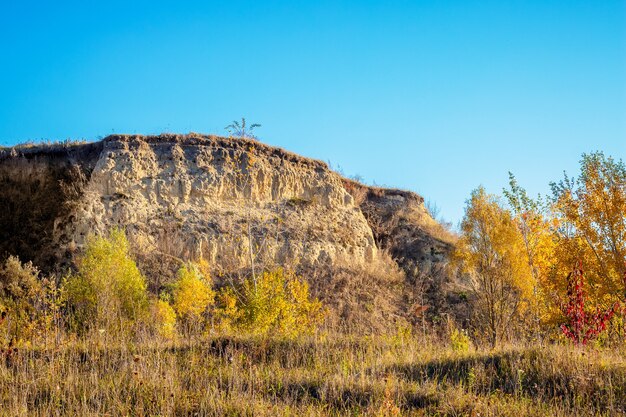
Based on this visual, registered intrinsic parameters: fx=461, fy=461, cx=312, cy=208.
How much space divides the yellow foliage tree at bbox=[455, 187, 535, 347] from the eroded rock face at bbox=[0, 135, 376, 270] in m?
8.31

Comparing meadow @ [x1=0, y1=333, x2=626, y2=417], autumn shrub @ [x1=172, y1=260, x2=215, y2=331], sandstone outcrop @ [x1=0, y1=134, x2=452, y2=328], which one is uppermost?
sandstone outcrop @ [x1=0, y1=134, x2=452, y2=328]

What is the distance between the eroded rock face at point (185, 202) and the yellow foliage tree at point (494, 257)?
8.31 metres

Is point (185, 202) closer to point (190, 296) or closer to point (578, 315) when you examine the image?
point (190, 296)

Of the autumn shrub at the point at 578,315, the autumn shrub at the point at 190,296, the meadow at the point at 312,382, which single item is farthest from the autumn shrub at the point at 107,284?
the autumn shrub at the point at 578,315

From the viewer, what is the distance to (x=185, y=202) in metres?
26.1

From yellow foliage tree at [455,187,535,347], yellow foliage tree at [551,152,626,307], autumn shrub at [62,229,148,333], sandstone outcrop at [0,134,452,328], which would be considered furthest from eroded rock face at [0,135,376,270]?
yellow foliage tree at [551,152,626,307]

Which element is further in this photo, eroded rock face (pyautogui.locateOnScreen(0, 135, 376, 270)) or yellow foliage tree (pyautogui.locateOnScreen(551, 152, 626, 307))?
eroded rock face (pyautogui.locateOnScreen(0, 135, 376, 270))

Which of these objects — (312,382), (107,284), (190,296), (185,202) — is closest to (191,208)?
(185,202)

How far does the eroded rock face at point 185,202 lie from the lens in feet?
78.3

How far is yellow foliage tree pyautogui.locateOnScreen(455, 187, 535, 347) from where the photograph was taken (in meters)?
19.8

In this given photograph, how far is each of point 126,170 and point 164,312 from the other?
11.2 m

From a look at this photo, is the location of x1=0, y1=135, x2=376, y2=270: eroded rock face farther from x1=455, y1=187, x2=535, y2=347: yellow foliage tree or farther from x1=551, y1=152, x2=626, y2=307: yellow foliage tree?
x1=551, y1=152, x2=626, y2=307: yellow foliage tree

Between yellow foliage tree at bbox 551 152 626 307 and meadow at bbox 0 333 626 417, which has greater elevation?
yellow foliage tree at bbox 551 152 626 307

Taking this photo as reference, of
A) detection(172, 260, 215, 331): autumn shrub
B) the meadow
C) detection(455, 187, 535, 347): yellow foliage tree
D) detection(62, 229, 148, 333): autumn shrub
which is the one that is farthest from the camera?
detection(455, 187, 535, 347): yellow foliage tree
